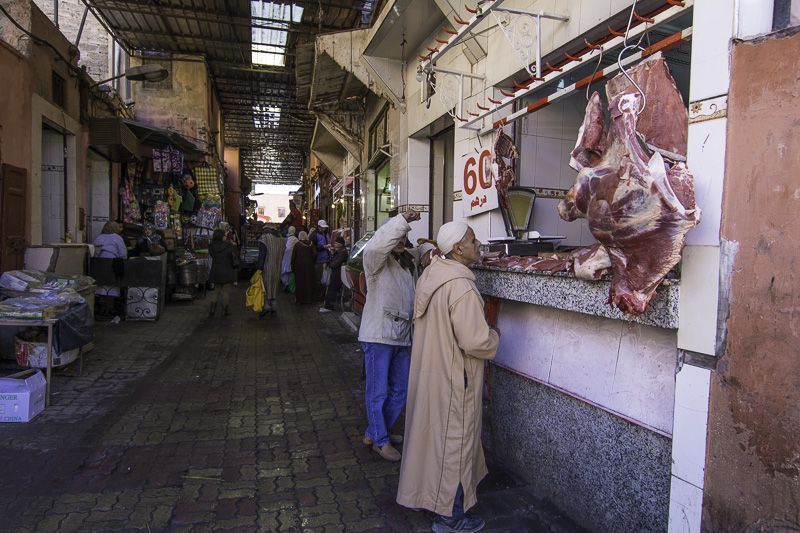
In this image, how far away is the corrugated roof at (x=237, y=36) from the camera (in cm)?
1172

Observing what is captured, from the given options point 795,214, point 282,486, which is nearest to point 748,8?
point 795,214

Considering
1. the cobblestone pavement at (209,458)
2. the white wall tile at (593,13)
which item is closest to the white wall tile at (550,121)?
the white wall tile at (593,13)

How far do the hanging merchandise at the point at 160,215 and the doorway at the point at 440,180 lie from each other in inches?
342

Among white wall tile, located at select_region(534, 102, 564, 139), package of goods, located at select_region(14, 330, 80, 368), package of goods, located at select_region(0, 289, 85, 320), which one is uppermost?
white wall tile, located at select_region(534, 102, 564, 139)

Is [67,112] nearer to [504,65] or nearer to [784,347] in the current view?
[504,65]

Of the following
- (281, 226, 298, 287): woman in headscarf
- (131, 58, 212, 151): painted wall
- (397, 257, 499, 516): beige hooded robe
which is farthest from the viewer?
(131, 58, 212, 151): painted wall

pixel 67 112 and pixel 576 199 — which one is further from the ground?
pixel 67 112

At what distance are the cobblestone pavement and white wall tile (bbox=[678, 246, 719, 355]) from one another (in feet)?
4.52

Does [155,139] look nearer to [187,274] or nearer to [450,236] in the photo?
[187,274]

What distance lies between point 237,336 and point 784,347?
7.36m

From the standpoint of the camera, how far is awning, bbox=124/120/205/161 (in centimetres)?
1170

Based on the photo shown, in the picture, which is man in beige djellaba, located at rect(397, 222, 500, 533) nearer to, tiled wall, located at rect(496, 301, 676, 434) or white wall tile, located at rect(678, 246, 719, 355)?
tiled wall, located at rect(496, 301, 676, 434)

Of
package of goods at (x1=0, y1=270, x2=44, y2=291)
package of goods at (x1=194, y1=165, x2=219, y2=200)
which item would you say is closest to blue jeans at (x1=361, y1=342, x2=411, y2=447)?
package of goods at (x1=0, y1=270, x2=44, y2=291)

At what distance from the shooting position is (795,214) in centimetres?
175
